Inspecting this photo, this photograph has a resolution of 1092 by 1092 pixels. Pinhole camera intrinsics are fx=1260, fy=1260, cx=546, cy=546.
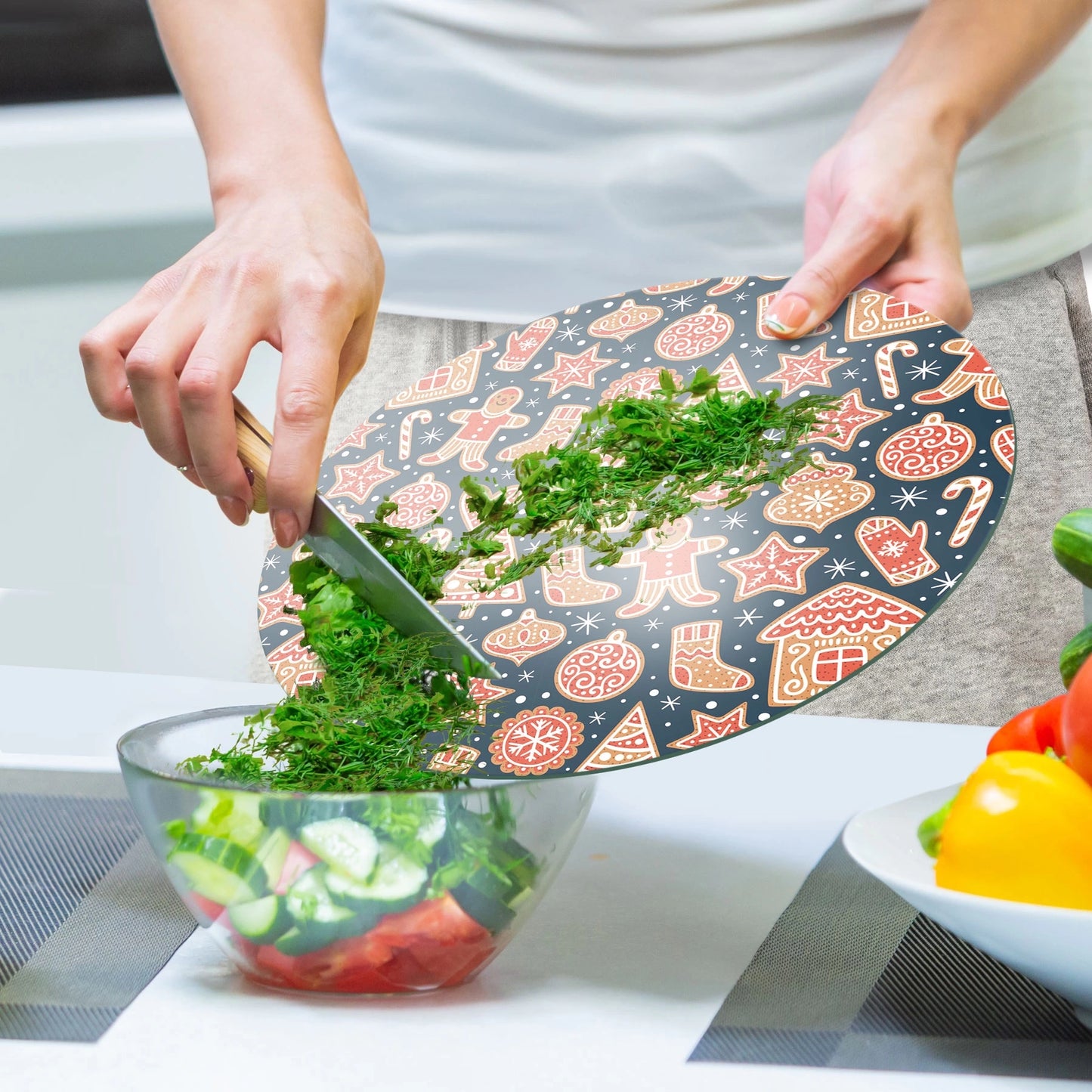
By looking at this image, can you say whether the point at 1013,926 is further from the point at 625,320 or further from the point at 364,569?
the point at 625,320

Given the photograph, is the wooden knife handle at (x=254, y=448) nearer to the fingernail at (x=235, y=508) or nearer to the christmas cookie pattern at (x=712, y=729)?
the fingernail at (x=235, y=508)

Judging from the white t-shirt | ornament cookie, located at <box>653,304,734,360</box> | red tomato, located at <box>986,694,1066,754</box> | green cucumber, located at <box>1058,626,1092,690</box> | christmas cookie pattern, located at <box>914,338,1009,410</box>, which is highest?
the white t-shirt

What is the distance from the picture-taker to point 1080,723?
450mm

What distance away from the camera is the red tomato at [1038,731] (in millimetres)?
526

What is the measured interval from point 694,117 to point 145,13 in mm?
1437

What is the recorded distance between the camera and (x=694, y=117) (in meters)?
1.03

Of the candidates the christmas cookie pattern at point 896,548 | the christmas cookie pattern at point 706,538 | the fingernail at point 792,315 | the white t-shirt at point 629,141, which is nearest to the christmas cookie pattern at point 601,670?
the christmas cookie pattern at point 706,538

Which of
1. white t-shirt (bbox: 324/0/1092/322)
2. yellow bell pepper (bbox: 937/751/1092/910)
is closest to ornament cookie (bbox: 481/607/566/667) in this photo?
yellow bell pepper (bbox: 937/751/1092/910)

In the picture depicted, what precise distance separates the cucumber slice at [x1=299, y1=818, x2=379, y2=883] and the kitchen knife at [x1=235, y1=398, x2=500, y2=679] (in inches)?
5.0

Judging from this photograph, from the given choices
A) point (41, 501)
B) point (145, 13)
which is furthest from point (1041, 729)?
point (41, 501)

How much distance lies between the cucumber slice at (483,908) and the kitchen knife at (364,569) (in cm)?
11

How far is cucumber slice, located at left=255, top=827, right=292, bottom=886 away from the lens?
1.55ft

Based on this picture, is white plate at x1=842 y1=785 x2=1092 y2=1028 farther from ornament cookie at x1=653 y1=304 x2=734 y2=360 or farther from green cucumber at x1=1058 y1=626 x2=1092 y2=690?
ornament cookie at x1=653 y1=304 x2=734 y2=360

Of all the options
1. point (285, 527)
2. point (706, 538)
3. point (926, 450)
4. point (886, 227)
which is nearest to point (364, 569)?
point (285, 527)
